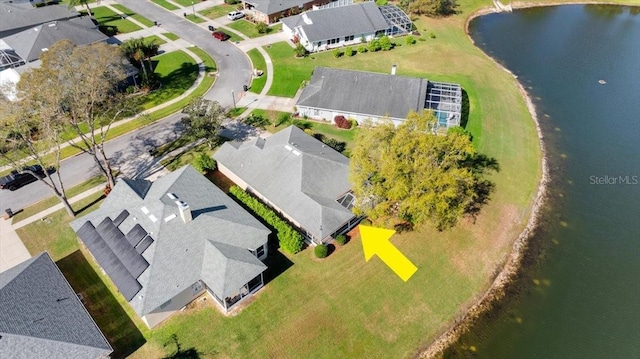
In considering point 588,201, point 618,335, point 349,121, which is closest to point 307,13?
point 349,121

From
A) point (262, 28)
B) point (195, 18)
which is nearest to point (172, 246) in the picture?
→ point (262, 28)

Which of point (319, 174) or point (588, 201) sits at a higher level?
point (319, 174)

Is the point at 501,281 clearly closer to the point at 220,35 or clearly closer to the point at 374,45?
the point at 374,45

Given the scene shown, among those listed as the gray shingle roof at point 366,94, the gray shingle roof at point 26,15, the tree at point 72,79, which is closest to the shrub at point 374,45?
the gray shingle roof at point 366,94

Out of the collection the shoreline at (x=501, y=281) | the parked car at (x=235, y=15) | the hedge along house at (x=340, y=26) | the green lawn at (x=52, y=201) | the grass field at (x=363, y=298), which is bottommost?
the shoreline at (x=501, y=281)

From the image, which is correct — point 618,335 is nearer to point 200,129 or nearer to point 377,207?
point 377,207

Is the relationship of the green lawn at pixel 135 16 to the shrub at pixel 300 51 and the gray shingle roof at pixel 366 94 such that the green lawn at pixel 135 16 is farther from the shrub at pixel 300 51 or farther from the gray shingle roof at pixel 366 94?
the gray shingle roof at pixel 366 94
